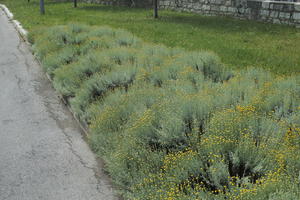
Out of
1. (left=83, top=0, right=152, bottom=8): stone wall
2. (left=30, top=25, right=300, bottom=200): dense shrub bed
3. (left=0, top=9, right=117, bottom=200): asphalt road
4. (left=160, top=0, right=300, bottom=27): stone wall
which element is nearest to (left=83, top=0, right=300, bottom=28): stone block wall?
(left=160, top=0, right=300, bottom=27): stone wall

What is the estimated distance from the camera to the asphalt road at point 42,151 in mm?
4363

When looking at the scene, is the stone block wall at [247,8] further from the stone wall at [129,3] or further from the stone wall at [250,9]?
the stone wall at [129,3]

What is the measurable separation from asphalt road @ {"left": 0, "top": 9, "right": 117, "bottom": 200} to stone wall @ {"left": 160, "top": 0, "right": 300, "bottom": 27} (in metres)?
11.7

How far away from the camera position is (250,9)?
55.9 ft

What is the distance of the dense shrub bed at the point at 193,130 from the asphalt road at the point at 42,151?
321 millimetres

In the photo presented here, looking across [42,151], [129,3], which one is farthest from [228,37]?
[129,3]

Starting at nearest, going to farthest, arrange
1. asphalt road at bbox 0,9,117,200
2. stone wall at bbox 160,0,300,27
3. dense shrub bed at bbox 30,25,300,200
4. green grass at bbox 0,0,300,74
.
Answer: dense shrub bed at bbox 30,25,300,200 → asphalt road at bbox 0,9,117,200 → green grass at bbox 0,0,300,74 → stone wall at bbox 160,0,300,27

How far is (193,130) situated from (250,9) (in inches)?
576

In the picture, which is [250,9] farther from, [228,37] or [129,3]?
[129,3]

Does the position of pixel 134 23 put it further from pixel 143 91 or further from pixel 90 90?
pixel 143 91

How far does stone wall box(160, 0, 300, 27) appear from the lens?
1509 cm

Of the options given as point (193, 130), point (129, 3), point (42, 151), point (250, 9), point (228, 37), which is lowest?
point (42, 151)

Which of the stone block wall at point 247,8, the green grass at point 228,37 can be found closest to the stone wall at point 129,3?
the stone block wall at point 247,8

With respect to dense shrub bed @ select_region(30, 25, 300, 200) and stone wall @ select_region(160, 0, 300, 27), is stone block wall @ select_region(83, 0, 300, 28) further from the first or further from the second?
dense shrub bed @ select_region(30, 25, 300, 200)
